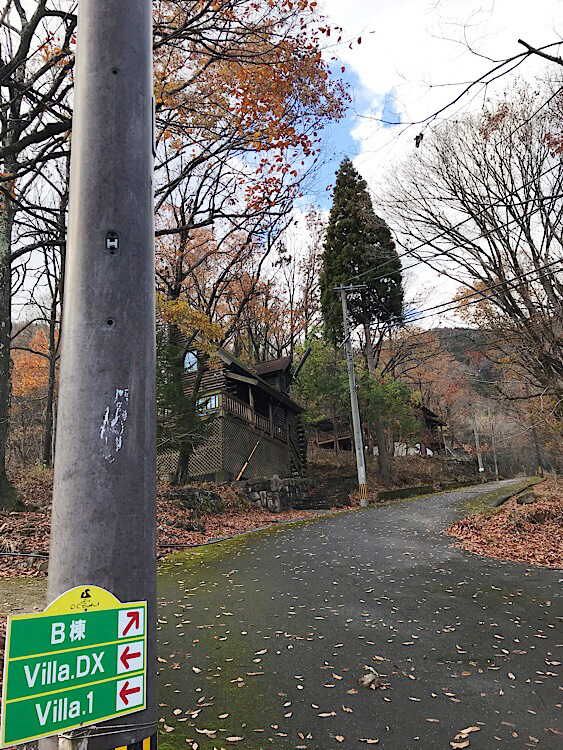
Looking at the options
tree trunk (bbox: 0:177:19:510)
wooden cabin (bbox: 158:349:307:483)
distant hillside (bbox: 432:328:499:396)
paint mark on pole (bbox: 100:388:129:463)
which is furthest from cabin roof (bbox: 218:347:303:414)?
paint mark on pole (bbox: 100:388:129:463)

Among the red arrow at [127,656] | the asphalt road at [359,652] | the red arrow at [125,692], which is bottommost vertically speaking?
the asphalt road at [359,652]

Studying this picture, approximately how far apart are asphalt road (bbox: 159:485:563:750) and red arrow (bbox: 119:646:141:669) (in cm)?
267

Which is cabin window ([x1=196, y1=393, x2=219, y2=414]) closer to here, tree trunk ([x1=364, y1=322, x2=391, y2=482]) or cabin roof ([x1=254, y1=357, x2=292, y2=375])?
cabin roof ([x1=254, y1=357, x2=292, y2=375])

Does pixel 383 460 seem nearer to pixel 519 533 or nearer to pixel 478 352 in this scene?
pixel 478 352

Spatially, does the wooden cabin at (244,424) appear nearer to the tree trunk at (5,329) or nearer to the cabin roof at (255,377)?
the cabin roof at (255,377)

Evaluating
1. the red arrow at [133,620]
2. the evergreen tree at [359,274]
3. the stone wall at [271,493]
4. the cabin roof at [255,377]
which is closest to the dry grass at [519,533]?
the stone wall at [271,493]

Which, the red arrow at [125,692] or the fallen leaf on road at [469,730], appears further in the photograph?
the fallen leaf on road at [469,730]

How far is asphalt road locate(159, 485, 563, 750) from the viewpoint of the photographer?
344cm

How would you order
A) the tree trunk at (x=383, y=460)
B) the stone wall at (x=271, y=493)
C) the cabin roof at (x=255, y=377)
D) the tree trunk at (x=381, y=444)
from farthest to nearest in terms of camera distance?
1. the tree trunk at (x=383, y=460)
2. the tree trunk at (x=381, y=444)
3. the cabin roof at (x=255, y=377)
4. the stone wall at (x=271, y=493)

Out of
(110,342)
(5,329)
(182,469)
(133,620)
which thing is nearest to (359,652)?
(133,620)

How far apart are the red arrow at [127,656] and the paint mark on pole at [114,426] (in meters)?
0.42

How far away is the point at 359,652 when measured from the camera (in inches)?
186

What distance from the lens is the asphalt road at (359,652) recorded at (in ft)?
11.3

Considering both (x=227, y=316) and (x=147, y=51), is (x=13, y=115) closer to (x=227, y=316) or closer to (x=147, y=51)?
(x=147, y=51)
